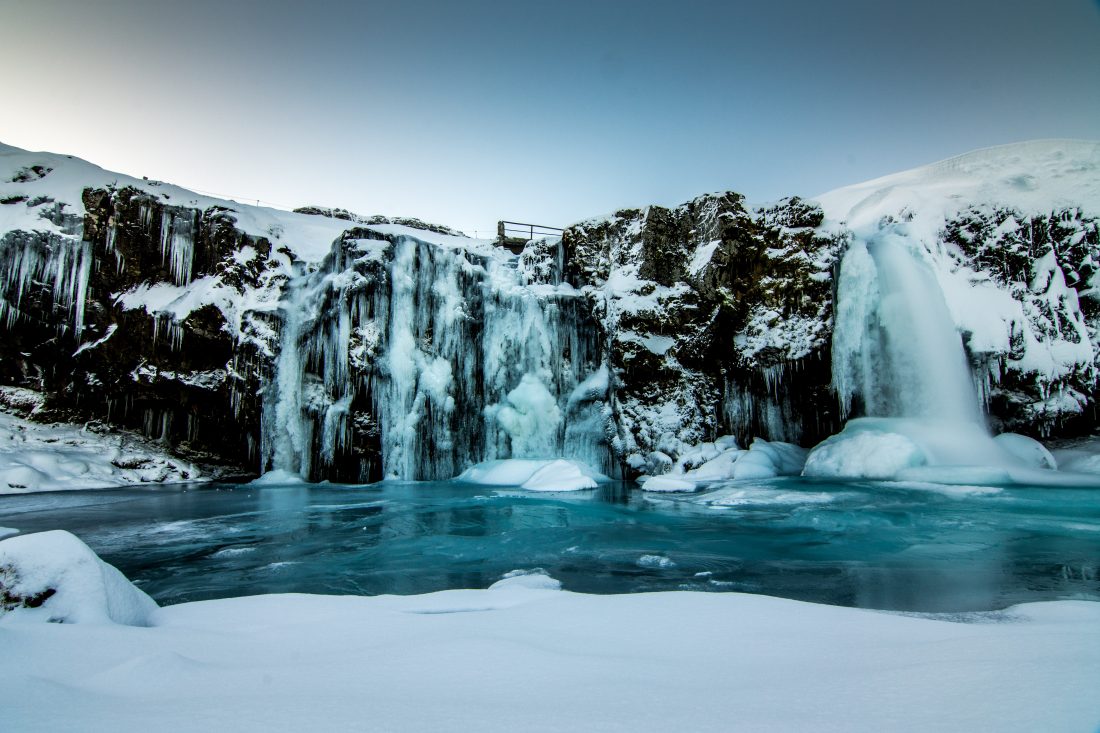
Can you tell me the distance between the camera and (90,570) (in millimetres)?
2996

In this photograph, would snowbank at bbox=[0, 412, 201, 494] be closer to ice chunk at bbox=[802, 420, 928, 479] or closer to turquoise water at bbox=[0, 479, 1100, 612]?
turquoise water at bbox=[0, 479, 1100, 612]

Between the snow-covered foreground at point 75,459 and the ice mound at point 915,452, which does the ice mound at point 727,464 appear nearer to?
the ice mound at point 915,452

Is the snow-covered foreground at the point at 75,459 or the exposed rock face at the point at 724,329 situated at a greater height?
the exposed rock face at the point at 724,329

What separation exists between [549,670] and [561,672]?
5cm

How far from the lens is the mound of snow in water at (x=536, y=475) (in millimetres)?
14547

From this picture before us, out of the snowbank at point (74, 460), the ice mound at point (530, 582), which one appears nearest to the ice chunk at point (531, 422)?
the snowbank at point (74, 460)

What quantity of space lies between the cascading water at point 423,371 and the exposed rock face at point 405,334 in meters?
0.07

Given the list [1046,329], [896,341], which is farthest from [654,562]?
[1046,329]

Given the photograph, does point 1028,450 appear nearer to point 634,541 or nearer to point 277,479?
point 634,541

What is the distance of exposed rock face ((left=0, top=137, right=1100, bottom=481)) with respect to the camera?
1695 cm

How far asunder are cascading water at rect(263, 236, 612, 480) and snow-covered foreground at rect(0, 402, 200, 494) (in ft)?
11.5

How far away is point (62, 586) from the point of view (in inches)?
113

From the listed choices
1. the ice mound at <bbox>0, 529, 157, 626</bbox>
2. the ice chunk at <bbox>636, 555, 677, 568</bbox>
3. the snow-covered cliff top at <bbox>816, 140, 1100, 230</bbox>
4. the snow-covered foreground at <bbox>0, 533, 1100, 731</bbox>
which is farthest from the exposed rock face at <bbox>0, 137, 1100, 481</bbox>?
the ice mound at <bbox>0, 529, 157, 626</bbox>

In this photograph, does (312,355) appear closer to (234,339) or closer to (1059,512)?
(234,339)
